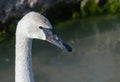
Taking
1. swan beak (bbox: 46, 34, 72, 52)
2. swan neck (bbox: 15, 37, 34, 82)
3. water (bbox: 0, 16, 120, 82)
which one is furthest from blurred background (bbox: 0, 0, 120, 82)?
swan beak (bbox: 46, 34, 72, 52)

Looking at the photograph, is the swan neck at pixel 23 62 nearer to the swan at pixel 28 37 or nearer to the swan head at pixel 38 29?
the swan at pixel 28 37

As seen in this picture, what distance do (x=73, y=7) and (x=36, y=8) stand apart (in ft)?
2.33

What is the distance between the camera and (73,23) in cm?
674

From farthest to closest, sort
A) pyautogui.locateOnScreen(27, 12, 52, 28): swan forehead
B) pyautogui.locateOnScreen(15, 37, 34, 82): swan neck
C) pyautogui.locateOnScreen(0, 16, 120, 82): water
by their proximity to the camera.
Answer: pyautogui.locateOnScreen(0, 16, 120, 82): water, pyautogui.locateOnScreen(15, 37, 34, 82): swan neck, pyautogui.locateOnScreen(27, 12, 52, 28): swan forehead

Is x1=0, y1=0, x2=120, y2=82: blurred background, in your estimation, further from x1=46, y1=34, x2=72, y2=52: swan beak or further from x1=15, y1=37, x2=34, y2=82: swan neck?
x1=46, y1=34, x2=72, y2=52: swan beak

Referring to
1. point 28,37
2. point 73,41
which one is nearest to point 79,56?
point 73,41

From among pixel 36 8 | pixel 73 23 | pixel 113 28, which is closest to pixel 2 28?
pixel 36 8

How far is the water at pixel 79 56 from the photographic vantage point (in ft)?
17.9

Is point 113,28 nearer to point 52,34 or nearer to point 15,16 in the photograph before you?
point 15,16

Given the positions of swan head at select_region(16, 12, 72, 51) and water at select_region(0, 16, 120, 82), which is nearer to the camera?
swan head at select_region(16, 12, 72, 51)

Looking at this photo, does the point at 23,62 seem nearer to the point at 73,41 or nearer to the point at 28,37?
the point at 28,37

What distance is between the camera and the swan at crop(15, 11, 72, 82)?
9.55ft

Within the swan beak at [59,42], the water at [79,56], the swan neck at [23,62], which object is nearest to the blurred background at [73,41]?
the water at [79,56]

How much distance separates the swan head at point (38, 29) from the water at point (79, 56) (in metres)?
2.37
